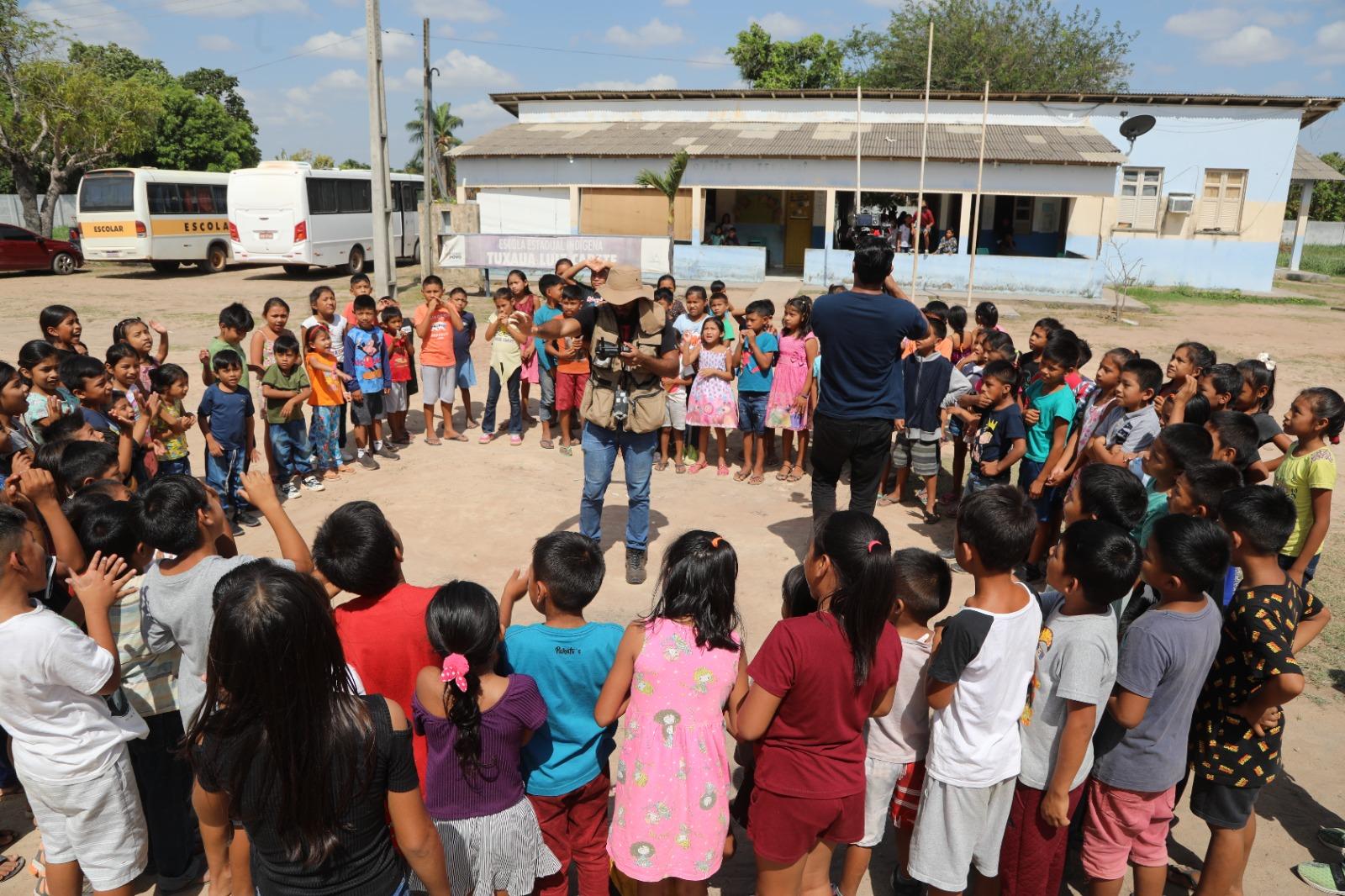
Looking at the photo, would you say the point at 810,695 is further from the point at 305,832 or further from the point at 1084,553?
the point at 305,832

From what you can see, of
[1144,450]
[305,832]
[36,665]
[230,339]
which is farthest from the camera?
[230,339]

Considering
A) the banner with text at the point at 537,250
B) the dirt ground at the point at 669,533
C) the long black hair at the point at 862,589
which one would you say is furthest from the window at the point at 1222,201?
the long black hair at the point at 862,589

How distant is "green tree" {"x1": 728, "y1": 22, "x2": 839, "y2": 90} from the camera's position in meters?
38.7

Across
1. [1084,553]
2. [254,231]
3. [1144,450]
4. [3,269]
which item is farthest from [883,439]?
[3,269]

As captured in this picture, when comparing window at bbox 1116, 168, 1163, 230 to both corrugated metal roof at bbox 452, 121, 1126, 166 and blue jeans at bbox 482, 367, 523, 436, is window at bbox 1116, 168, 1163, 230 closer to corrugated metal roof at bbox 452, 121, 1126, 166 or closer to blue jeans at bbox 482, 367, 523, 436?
corrugated metal roof at bbox 452, 121, 1126, 166

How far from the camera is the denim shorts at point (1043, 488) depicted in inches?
211

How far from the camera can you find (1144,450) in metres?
Result: 4.64

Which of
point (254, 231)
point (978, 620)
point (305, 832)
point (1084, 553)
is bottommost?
point (305, 832)

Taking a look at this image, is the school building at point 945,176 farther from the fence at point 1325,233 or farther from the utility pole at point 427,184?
the fence at point 1325,233

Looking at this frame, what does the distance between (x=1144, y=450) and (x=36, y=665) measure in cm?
482

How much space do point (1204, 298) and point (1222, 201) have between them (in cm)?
321

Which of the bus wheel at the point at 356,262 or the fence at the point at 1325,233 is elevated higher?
the fence at the point at 1325,233

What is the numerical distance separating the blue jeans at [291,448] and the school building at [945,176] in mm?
14559

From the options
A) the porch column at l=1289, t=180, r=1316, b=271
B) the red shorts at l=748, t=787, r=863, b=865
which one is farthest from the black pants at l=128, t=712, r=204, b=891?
the porch column at l=1289, t=180, r=1316, b=271
